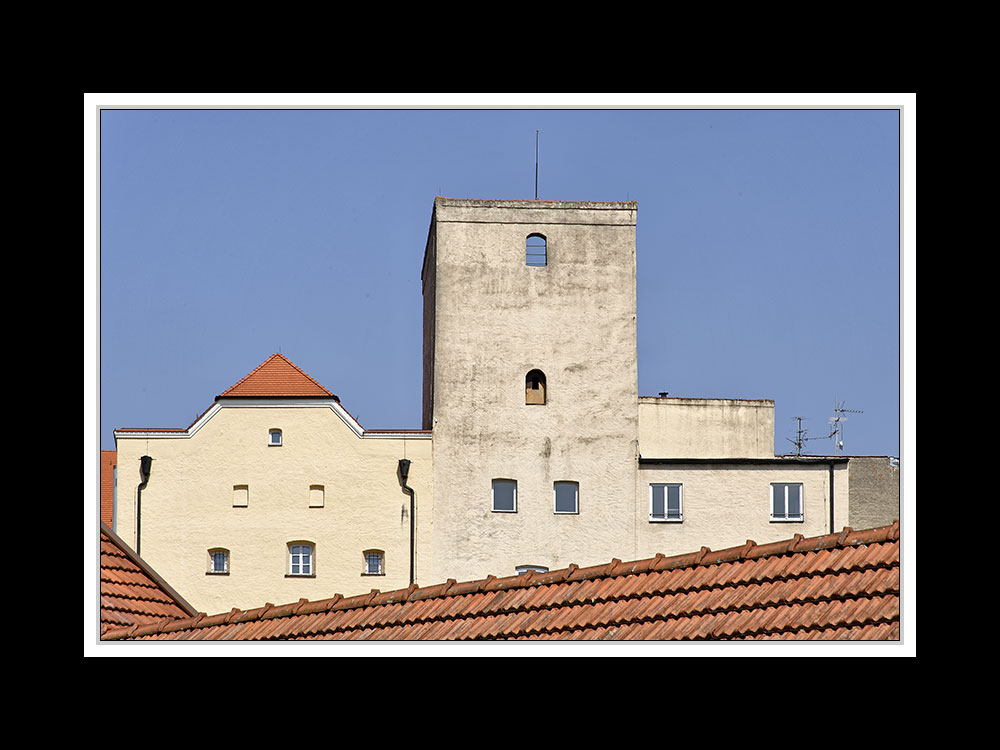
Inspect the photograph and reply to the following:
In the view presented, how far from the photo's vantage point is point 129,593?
13469 millimetres

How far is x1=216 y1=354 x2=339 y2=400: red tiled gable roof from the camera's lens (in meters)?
40.5

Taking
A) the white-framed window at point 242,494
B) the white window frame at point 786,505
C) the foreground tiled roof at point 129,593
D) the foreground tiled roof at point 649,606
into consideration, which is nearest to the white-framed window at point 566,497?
the white window frame at point 786,505

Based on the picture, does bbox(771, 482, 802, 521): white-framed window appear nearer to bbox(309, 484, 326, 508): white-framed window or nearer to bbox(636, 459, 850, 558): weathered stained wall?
bbox(636, 459, 850, 558): weathered stained wall

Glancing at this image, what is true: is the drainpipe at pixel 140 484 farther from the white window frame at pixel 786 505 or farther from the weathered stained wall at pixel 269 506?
the white window frame at pixel 786 505

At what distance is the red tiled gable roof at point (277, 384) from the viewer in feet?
133

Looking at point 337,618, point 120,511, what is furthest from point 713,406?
point 337,618

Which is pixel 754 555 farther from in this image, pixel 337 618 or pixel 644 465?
pixel 644 465

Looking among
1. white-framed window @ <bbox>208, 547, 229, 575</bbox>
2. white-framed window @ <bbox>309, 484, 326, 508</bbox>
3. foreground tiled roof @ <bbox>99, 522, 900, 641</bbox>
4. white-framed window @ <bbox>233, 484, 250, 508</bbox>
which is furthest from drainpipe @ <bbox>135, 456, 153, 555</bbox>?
foreground tiled roof @ <bbox>99, 522, 900, 641</bbox>

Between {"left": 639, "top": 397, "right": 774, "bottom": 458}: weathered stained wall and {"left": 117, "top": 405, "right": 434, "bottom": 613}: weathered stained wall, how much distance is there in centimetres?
723

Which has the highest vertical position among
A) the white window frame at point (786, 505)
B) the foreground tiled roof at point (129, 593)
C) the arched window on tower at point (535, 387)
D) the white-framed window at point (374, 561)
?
the arched window on tower at point (535, 387)

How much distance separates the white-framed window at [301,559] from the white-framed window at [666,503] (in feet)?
30.5
